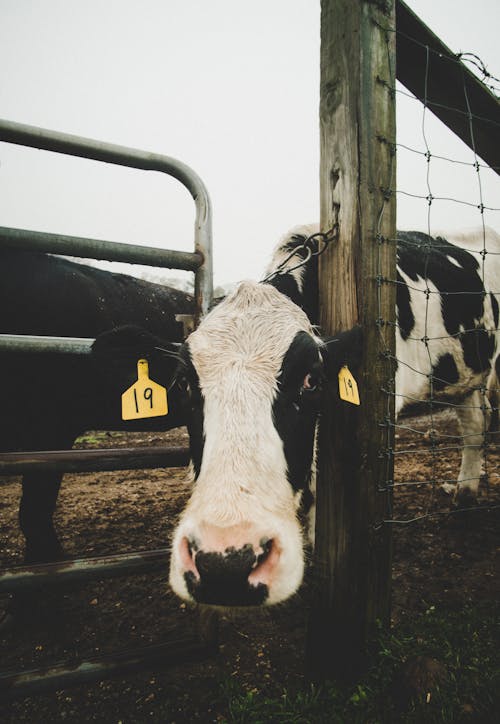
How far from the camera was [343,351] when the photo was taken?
5.66ft

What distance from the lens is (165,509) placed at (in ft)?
14.1

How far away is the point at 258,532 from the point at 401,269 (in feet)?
8.93

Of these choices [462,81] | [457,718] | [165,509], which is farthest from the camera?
[165,509]

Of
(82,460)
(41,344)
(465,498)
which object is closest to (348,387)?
(82,460)

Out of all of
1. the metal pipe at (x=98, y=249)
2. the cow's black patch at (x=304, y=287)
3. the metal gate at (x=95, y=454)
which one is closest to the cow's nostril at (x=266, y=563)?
the metal gate at (x=95, y=454)

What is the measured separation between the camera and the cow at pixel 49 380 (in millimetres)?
2799

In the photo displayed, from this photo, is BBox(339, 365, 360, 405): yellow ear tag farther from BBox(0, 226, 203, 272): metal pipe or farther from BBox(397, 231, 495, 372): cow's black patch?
BBox(397, 231, 495, 372): cow's black patch

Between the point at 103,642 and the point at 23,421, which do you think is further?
the point at 23,421

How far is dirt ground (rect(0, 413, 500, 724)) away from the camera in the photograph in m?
1.91

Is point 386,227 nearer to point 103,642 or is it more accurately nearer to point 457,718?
point 457,718

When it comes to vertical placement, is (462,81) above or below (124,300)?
above

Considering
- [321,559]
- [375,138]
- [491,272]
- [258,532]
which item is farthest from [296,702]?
[491,272]

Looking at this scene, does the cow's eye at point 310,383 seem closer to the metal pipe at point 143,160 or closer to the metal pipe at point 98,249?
the metal pipe at point 143,160

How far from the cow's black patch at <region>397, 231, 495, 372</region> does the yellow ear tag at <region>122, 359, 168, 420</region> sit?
238 centimetres
